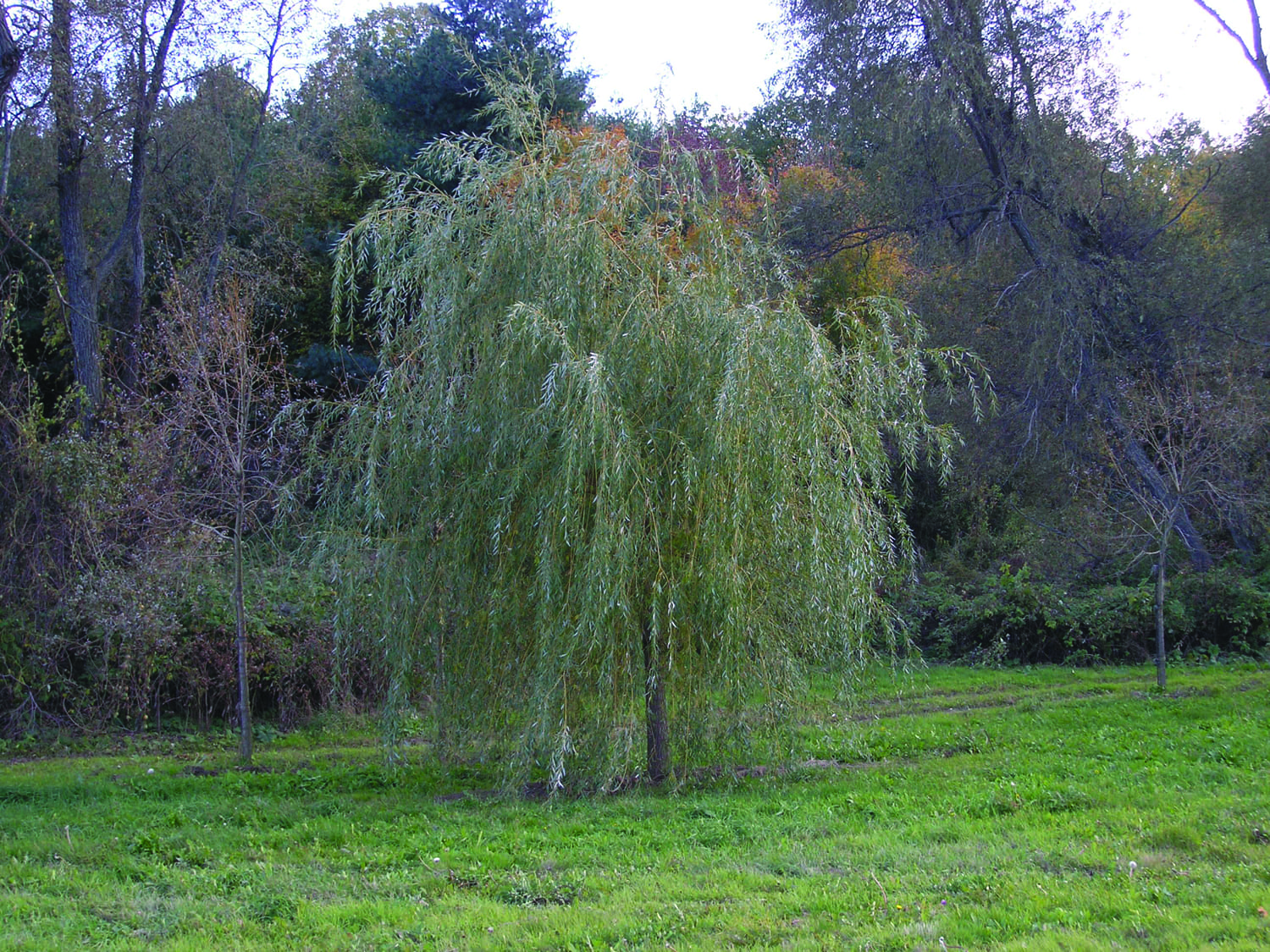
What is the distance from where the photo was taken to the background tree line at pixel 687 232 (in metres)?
11.5

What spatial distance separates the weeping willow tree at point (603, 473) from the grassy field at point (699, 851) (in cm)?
80

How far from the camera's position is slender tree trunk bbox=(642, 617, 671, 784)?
25.0 ft

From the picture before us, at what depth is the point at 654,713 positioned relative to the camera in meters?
8.08

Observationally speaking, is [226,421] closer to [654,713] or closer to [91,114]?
[654,713]

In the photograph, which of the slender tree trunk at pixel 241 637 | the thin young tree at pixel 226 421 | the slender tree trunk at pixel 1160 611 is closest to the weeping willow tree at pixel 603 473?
the slender tree trunk at pixel 241 637

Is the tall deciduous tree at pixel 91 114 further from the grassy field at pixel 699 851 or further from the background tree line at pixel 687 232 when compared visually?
the grassy field at pixel 699 851

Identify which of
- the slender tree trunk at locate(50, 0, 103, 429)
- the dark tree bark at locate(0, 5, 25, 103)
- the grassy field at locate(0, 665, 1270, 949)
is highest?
the dark tree bark at locate(0, 5, 25, 103)

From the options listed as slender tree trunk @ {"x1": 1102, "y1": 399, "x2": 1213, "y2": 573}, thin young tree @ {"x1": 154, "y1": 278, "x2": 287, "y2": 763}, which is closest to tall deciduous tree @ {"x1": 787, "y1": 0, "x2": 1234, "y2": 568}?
slender tree trunk @ {"x1": 1102, "y1": 399, "x2": 1213, "y2": 573}

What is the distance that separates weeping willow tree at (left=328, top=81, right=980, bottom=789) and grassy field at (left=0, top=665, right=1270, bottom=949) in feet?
2.63

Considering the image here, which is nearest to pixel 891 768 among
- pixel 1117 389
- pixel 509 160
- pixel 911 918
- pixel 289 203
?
pixel 911 918

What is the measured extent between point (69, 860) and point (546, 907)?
3.15m

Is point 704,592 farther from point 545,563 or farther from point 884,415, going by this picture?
point 884,415

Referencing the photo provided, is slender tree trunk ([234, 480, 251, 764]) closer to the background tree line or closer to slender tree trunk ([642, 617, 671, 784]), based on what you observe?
the background tree line

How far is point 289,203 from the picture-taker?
19.0m
